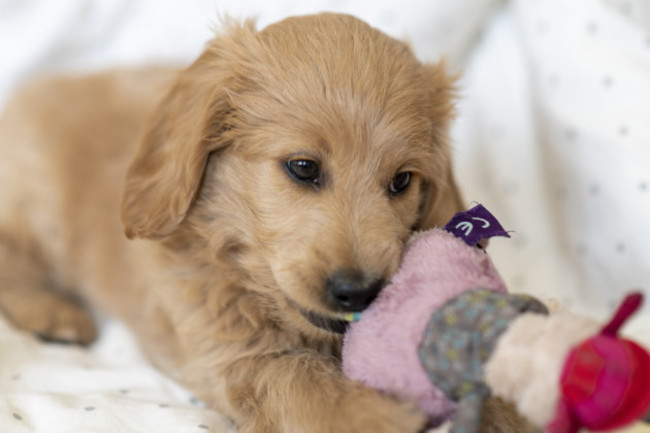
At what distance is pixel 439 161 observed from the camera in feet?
5.60

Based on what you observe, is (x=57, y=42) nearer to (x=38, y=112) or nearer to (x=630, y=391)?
(x=38, y=112)

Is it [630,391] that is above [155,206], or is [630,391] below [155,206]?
above

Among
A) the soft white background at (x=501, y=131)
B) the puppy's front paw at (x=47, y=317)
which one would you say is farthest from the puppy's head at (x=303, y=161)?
the puppy's front paw at (x=47, y=317)

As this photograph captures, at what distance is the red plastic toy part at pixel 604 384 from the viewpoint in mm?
942

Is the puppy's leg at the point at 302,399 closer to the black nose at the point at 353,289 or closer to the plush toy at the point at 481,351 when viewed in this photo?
the plush toy at the point at 481,351

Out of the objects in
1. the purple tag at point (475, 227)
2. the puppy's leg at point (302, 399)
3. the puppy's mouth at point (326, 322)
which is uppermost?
the purple tag at point (475, 227)

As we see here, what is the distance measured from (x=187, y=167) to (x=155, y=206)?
5.5 inches

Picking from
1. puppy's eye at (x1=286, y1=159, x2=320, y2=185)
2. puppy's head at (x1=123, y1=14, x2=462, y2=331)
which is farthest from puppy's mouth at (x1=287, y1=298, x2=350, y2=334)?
puppy's eye at (x1=286, y1=159, x2=320, y2=185)

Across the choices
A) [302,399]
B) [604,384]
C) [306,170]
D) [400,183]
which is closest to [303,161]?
[306,170]

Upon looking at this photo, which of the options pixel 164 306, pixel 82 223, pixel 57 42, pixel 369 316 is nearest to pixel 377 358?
pixel 369 316

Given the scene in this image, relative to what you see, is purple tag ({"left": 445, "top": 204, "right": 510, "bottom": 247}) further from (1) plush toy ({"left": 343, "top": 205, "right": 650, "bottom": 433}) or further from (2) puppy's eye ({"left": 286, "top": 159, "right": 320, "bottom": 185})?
(2) puppy's eye ({"left": 286, "top": 159, "right": 320, "bottom": 185})

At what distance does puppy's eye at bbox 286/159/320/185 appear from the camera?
4.85 ft

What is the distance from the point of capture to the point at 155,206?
1.64 m

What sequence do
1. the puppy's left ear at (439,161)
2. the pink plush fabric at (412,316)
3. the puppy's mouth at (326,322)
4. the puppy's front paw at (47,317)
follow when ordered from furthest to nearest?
the puppy's front paw at (47,317)
the puppy's left ear at (439,161)
the puppy's mouth at (326,322)
the pink plush fabric at (412,316)
